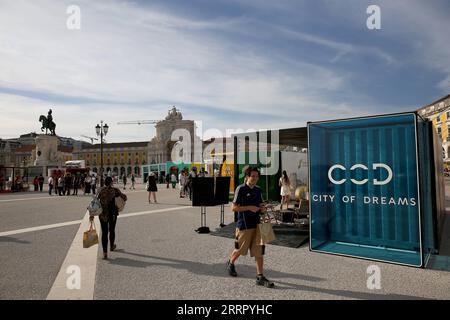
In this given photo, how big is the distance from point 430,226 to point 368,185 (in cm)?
170

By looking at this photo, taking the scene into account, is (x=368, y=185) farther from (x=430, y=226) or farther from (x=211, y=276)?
(x=211, y=276)

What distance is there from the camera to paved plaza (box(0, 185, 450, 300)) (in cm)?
406

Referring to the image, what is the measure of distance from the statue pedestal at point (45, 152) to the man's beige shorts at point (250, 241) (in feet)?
143

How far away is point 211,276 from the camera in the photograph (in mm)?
4750

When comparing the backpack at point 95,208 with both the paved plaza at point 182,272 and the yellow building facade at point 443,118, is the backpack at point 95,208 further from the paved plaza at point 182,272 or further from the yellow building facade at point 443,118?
the yellow building facade at point 443,118

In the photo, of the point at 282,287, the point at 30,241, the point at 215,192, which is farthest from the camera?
the point at 215,192

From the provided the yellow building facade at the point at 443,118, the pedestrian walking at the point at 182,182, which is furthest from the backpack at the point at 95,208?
the yellow building facade at the point at 443,118

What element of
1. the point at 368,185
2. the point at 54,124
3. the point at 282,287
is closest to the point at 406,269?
the point at 368,185

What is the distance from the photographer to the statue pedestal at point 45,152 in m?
40.2

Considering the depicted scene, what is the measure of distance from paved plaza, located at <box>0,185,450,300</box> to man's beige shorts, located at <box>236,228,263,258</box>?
491 millimetres

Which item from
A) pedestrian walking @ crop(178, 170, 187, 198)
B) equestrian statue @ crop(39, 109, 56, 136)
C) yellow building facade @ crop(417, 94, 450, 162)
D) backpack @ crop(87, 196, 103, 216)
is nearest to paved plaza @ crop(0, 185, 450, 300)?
backpack @ crop(87, 196, 103, 216)

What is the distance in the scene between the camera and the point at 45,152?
40500 millimetres

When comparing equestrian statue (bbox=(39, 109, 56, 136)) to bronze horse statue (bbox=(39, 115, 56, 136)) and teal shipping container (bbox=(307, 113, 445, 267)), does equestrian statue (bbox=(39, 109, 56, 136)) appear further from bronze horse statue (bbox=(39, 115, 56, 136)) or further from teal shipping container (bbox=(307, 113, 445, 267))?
teal shipping container (bbox=(307, 113, 445, 267))
